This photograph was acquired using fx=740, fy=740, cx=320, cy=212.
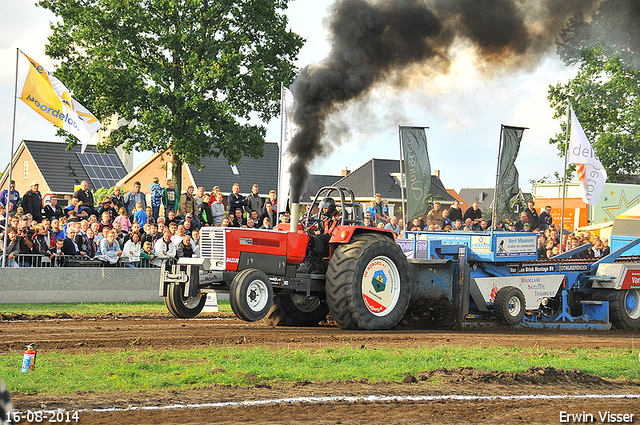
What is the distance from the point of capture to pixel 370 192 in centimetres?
6025

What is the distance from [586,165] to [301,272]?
11861mm

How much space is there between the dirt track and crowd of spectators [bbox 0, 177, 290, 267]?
5078mm

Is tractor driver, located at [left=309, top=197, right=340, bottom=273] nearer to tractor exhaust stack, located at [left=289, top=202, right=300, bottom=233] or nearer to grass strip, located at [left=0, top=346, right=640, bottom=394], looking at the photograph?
tractor exhaust stack, located at [left=289, top=202, right=300, bottom=233]

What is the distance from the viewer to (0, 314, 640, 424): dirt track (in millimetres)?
5418

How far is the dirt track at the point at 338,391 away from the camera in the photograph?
542 centimetres

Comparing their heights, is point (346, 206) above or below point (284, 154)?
below

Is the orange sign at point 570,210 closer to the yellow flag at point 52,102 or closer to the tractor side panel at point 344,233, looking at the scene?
the yellow flag at point 52,102

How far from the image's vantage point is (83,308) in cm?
1458

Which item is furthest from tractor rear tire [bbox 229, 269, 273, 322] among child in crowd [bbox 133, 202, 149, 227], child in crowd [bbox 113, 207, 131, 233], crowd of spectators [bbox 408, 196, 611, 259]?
child in crowd [bbox 133, 202, 149, 227]

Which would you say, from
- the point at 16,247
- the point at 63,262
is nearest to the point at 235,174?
the point at 63,262

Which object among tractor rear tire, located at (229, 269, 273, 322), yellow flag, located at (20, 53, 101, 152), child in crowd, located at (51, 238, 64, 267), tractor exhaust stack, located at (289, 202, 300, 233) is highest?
yellow flag, located at (20, 53, 101, 152)

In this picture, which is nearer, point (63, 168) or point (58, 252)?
point (58, 252)

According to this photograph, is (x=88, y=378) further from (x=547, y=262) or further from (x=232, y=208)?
(x=232, y=208)

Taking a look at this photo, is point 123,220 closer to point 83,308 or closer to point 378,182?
point 83,308
